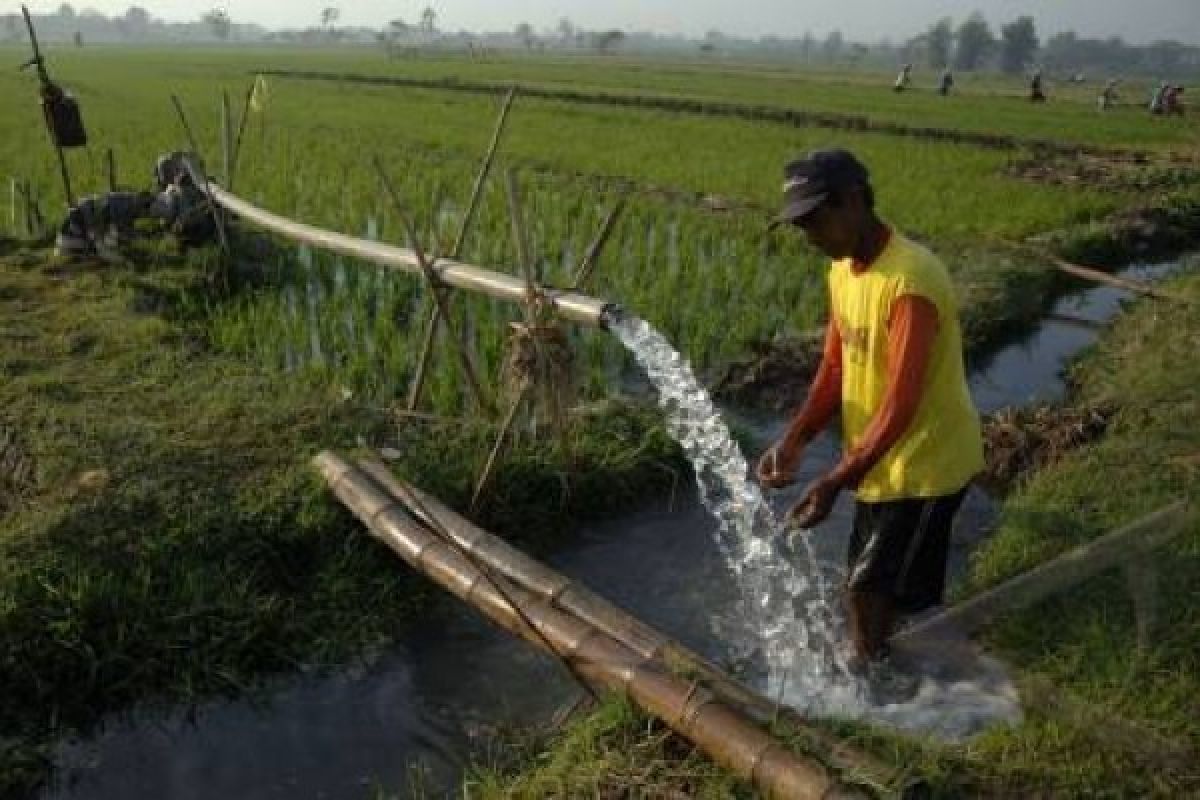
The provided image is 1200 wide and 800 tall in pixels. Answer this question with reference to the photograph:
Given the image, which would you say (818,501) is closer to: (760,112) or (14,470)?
(14,470)

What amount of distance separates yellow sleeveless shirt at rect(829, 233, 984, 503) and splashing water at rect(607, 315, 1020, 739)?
2.45ft

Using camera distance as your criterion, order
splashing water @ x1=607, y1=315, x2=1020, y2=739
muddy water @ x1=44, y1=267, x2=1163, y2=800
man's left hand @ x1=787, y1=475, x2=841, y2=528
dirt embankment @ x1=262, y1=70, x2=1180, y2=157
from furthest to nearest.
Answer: dirt embankment @ x1=262, y1=70, x2=1180, y2=157 → splashing water @ x1=607, y1=315, x2=1020, y2=739 → muddy water @ x1=44, y1=267, x2=1163, y2=800 → man's left hand @ x1=787, y1=475, x2=841, y2=528

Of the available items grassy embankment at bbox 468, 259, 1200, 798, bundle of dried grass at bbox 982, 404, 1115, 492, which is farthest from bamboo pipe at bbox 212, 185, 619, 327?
bundle of dried grass at bbox 982, 404, 1115, 492

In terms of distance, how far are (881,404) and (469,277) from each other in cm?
235

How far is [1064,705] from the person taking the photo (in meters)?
3.13

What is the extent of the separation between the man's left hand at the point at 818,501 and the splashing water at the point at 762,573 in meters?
0.68

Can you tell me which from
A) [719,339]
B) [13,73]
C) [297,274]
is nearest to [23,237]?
[297,274]

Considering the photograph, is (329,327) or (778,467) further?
(329,327)

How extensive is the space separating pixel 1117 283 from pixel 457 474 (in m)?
6.34

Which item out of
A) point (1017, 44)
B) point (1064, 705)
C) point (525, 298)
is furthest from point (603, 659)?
point (1017, 44)

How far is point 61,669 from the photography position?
3461 mm

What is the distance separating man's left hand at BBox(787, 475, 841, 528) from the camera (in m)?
2.95

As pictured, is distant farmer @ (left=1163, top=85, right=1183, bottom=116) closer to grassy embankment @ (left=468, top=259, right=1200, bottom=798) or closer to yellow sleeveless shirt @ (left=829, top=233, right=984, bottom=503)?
grassy embankment @ (left=468, top=259, right=1200, bottom=798)

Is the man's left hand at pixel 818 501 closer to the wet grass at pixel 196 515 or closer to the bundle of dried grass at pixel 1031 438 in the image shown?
the wet grass at pixel 196 515
